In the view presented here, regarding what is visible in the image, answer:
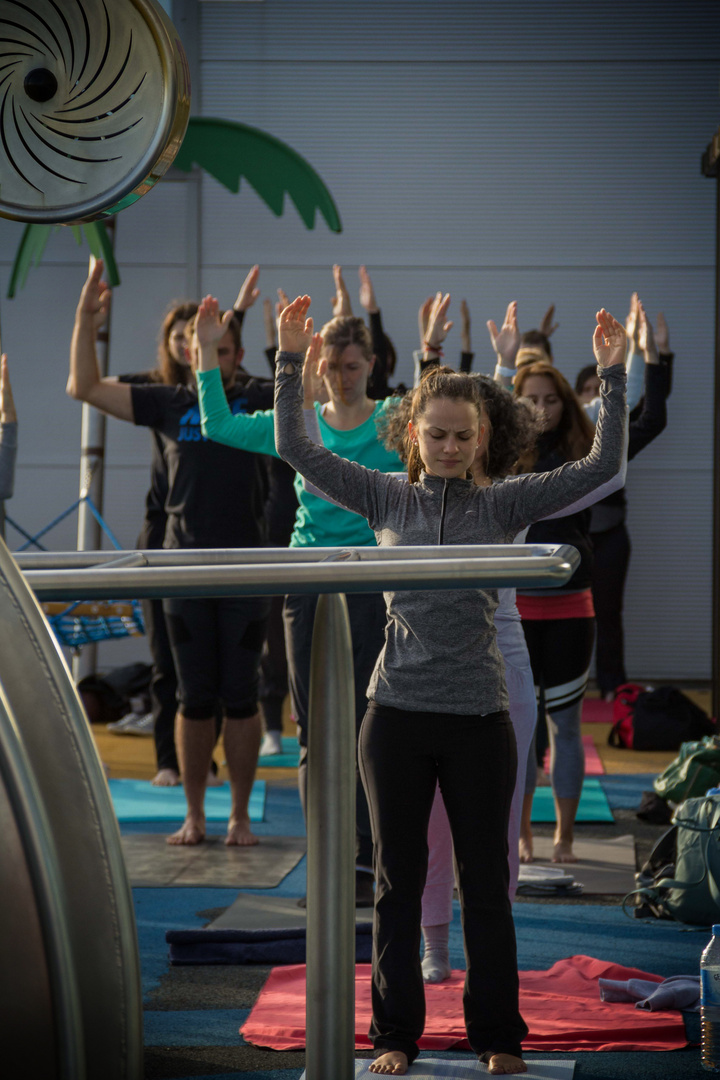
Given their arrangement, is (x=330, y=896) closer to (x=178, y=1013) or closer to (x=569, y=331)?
(x=178, y=1013)

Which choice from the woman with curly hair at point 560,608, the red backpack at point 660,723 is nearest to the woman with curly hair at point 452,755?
the woman with curly hair at point 560,608

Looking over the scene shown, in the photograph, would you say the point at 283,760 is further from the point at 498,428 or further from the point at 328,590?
the point at 328,590

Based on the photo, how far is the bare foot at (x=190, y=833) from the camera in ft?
12.4

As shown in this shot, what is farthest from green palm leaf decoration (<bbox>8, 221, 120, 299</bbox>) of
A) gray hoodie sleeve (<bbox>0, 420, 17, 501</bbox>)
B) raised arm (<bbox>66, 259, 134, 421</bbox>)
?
raised arm (<bbox>66, 259, 134, 421</bbox>)

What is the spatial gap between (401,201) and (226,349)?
13.3ft

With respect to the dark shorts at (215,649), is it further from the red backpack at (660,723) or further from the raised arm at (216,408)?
the red backpack at (660,723)

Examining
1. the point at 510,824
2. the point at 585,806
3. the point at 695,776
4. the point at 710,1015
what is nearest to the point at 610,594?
the point at 585,806

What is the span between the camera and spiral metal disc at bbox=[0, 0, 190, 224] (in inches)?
57.6

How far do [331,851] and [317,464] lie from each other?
3.51ft

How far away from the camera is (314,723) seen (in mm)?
1290

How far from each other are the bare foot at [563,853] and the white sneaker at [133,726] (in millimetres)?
2704

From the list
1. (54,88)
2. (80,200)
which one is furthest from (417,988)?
(54,88)

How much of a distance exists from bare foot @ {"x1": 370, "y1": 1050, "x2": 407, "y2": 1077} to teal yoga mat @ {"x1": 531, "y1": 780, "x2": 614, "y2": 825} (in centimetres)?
214

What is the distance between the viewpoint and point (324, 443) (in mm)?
3061
